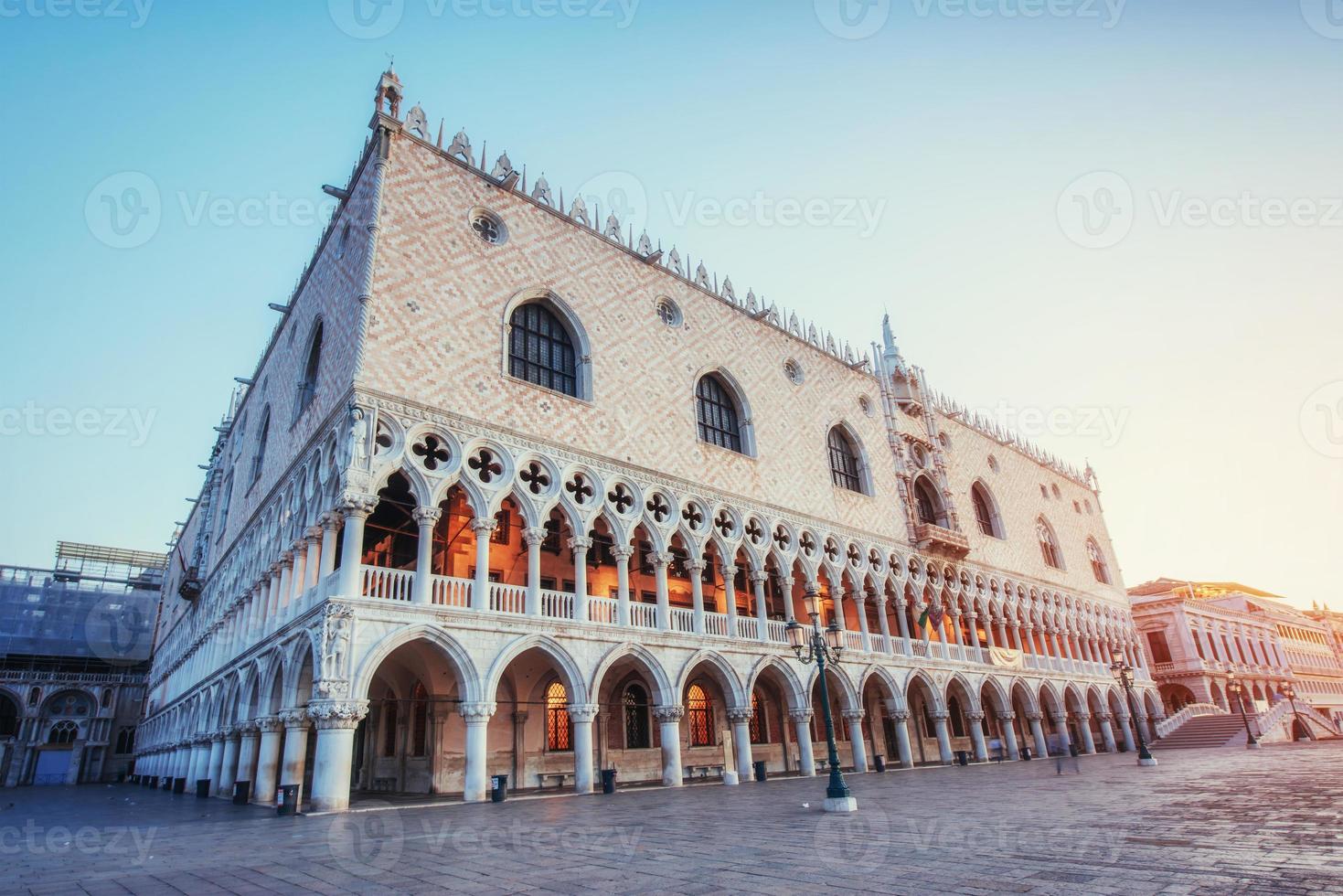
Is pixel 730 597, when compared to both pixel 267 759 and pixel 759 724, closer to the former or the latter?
pixel 759 724

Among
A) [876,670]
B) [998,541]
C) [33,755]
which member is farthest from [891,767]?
[33,755]

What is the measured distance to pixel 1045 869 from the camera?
17.2 feet

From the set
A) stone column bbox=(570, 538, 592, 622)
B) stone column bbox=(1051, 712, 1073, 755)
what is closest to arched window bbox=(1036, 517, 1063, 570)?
stone column bbox=(1051, 712, 1073, 755)

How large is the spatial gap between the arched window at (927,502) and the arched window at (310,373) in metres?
21.7

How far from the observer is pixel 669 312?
23031mm

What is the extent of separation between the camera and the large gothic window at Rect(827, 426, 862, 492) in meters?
26.8

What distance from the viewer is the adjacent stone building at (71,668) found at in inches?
1582

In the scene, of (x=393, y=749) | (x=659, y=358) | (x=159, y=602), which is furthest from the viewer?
(x=159, y=602)

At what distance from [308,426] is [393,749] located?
334 inches

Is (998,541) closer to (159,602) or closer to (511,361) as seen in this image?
(511,361)

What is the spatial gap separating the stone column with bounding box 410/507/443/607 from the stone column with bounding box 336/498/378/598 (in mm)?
921

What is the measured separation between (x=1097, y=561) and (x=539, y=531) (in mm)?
35912

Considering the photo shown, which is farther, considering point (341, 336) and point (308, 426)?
point (308, 426)

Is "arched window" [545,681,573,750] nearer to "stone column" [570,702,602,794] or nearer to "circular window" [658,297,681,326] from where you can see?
"stone column" [570,702,602,794]
